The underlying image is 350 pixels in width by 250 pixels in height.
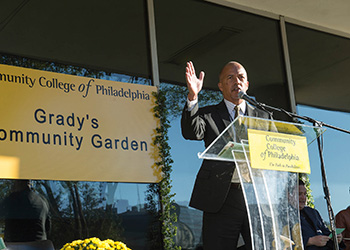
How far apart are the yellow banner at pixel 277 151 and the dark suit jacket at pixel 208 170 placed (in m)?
0.54

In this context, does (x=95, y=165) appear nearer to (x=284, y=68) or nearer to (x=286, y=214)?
(x=286, y=214)

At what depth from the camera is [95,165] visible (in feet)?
13.8

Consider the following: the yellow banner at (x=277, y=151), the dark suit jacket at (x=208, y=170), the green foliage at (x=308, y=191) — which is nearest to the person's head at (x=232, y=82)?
the dark suit jacket at (x=208, y=170)

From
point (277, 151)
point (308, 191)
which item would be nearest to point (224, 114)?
point (277, 151)

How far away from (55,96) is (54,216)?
100 centimetres

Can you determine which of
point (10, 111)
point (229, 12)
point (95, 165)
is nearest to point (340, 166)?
point (229, 12)

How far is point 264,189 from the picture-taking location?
2.29 meters

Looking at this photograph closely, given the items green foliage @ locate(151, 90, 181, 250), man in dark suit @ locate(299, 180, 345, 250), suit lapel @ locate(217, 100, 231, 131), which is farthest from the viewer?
green foliage @ locate(151, 90, 181, 250)

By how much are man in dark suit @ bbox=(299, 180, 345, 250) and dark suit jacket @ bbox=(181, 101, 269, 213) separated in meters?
1.43

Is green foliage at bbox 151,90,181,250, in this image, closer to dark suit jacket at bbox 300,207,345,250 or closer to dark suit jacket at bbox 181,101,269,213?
dark suit jacket at bbox 300,207,345,250

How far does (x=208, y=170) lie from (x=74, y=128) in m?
1.59

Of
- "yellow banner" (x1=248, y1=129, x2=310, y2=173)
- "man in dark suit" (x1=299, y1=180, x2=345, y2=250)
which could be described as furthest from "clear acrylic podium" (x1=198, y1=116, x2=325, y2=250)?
"man in dark suit" (x1=299, y1=180, x2=345, y2=250)

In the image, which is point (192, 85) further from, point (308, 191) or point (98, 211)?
point (308, 191)

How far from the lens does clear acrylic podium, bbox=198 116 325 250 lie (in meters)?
2.22
